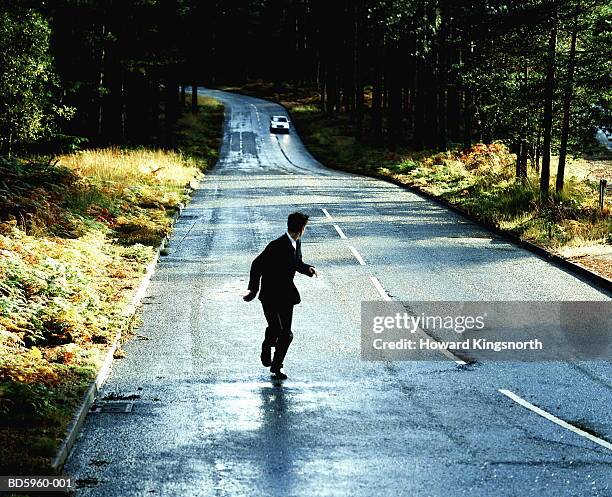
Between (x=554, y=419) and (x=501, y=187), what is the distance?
926 inches

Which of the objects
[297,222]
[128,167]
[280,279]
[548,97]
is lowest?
[280,279]

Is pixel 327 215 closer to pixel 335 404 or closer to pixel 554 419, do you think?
pixel 335 404

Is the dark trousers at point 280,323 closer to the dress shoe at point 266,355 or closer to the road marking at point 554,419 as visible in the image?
the dress shoe at point 266,355

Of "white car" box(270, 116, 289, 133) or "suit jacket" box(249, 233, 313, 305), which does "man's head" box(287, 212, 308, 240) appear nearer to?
"suit jacket" box(249, 233, 313, 305)

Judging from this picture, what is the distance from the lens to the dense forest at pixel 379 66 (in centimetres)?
2817

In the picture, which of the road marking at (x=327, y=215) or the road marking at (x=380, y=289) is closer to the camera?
the road marking at (x=380, y=289)

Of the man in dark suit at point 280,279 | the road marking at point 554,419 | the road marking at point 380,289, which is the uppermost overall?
the man in dark suit at point 280,279

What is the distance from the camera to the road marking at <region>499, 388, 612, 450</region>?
8831 millimetres

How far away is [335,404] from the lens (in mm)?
9977

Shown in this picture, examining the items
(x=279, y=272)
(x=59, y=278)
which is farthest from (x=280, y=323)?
(x=59, y=278)

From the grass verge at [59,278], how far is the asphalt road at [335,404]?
0.46 meters

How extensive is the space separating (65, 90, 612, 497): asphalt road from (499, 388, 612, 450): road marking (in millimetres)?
49

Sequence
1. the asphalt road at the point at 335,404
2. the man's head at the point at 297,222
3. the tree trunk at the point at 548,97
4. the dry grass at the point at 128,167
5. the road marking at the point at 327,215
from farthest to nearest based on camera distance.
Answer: the dry grass at the point at 128,167 → the tree trunk at the point at 548,97 → the road marking at the point at 327,215 → the man's head at the point at 297,222 → the asphalt road at the point at 335,404

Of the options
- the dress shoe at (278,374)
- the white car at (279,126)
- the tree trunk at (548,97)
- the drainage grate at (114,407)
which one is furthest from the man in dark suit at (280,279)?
the white car at (279,126)
